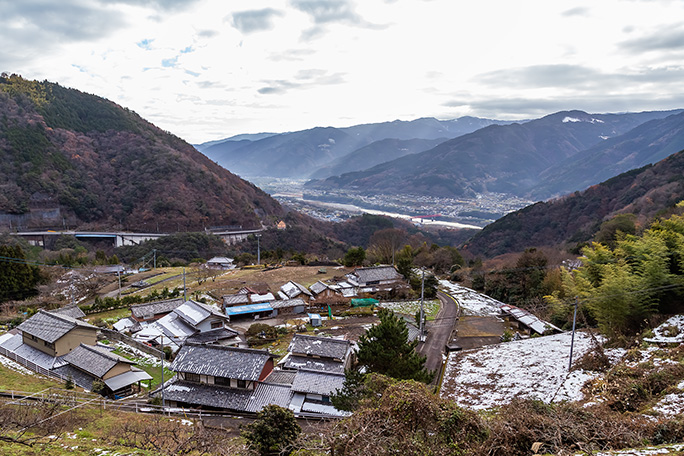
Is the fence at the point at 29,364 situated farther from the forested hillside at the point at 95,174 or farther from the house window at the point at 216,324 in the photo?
the forested hillside at the point at 95,174

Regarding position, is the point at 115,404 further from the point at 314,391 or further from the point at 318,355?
the point at 318,355

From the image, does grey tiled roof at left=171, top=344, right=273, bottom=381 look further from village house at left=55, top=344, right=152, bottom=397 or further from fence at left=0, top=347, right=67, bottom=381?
fence at left=0, top=347, right=67, bottom=381

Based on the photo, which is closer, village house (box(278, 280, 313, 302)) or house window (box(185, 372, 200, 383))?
house window (box(185, 372, 200, 383))

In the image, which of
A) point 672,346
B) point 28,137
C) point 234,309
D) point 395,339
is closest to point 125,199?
point 28,137

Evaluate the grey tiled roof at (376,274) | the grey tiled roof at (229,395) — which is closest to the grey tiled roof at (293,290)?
the grey tiled roof at (376,274)

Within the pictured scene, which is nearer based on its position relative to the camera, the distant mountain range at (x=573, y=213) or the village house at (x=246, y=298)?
the village house at (x=246, y=298)

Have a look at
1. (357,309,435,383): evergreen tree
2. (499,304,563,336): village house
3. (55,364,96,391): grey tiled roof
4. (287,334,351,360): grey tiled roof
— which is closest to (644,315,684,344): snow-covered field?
(357,309,435,383): evergreen tree
